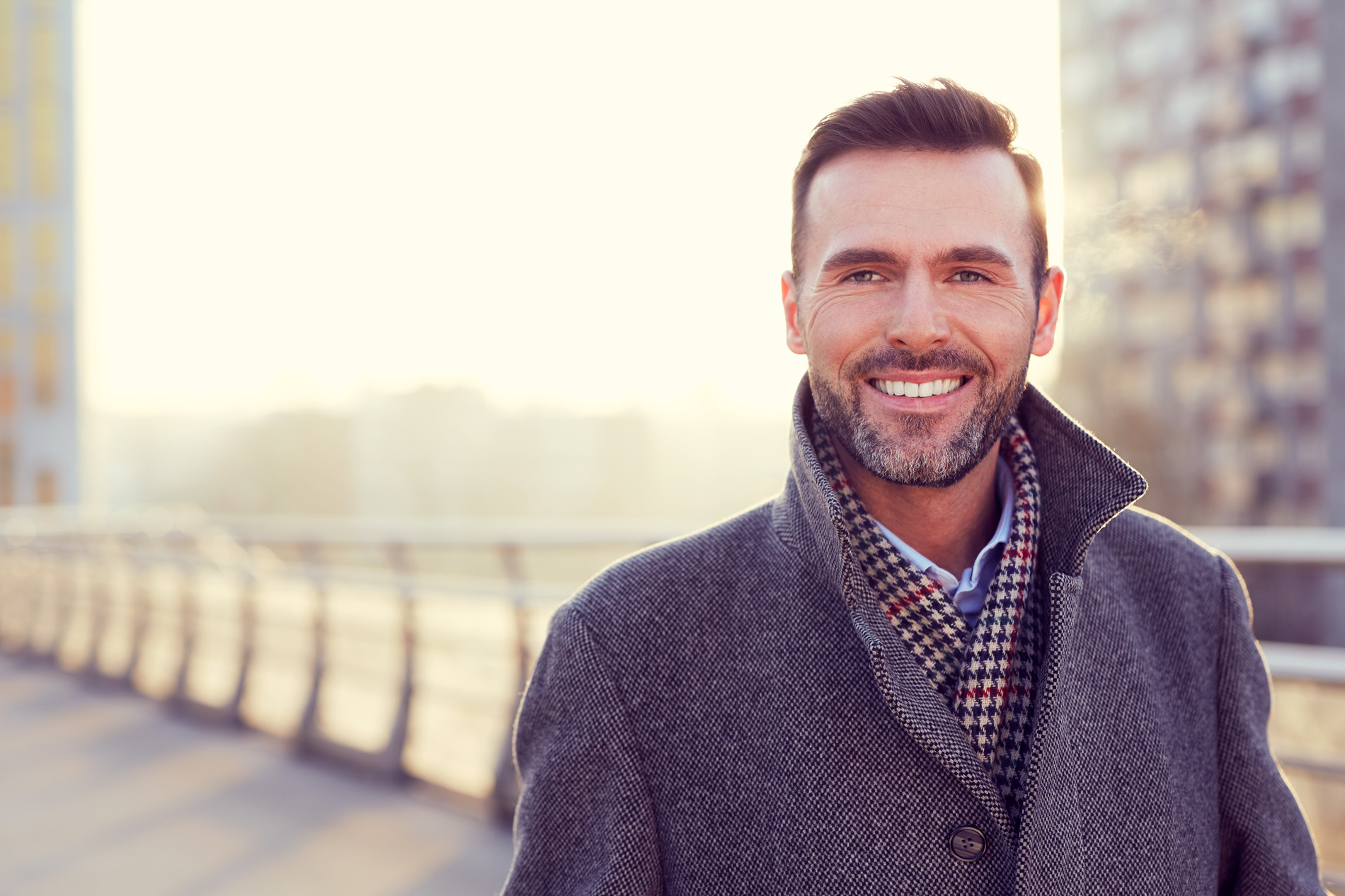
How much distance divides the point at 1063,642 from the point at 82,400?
4786cm

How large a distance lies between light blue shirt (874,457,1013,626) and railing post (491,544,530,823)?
401 centimetres

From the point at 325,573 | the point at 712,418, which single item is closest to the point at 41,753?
the point at 325,573

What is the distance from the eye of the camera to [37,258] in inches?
1684

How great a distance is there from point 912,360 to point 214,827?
5544mm

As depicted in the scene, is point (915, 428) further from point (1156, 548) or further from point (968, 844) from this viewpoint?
point (968, 844)

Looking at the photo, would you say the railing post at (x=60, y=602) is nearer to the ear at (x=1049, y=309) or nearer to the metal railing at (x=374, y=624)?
the metal railing at (x=374, y=624)

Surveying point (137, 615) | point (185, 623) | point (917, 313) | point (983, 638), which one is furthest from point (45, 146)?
point (983, 638)

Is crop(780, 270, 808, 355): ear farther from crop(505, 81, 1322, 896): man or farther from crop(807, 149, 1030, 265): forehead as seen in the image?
crop(807, 149, 1030, 265): forehead

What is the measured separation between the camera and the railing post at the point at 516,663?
583 centimetres

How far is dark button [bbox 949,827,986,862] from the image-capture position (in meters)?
1.65

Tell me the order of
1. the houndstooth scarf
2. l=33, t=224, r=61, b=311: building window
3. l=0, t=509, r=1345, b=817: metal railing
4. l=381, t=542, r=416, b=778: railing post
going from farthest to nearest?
l=33, t=224, r=61, b=311: building window < l=381, t=542, r=416, b=778: railing post < l=0, t=509, r=1345, b=817: metal railing < the houndstooth scarf

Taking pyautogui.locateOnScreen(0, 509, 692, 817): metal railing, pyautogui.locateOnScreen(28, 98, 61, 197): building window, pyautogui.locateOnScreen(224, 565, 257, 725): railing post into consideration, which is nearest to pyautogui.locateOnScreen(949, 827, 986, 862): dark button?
pyautogui.locateOnScreen(0, 509, 692, 817): metal railing

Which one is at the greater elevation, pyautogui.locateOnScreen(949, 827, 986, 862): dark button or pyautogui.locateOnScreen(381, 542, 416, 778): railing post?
pyautogui.locateOnScreen(949, 827, 986, 862): dark button

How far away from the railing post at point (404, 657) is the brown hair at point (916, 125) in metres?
5.33
